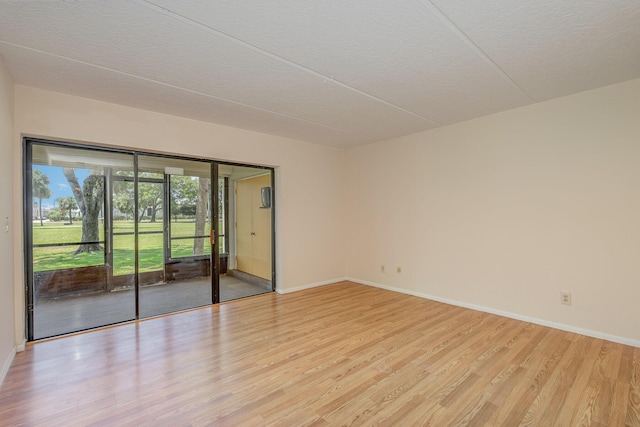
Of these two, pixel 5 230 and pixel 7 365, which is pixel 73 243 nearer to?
pixel 5 230

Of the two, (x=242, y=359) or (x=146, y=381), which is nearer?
(x=146, y=381)

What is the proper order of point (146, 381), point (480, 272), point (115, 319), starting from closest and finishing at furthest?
point (146, 381) → point (115, 319) → point (480, 272)

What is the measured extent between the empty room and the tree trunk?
0.03 m

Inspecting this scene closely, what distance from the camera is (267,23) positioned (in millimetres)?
1966

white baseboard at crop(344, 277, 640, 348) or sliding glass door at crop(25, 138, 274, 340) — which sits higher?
sliding glass door at crop(25, 138, 274, 340)

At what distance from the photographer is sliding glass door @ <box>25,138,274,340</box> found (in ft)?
10.8

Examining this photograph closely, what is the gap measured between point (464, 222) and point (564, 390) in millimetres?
2295

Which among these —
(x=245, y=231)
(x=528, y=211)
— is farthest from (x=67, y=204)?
(x=528, y=211)

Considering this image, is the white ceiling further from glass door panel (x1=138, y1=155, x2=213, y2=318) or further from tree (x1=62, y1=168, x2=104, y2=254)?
tree (x1=62, y1=168, x2=104, y2=254)

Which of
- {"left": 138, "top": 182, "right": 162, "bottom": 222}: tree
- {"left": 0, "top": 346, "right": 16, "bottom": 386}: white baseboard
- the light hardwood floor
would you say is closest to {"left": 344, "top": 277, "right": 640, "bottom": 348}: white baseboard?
the light hardwood floor

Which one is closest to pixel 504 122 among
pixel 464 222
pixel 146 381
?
pixel 464 222

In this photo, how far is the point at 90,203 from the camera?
143 inches

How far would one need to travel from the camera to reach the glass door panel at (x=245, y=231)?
4.55m

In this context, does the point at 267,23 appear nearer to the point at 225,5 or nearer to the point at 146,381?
the point at 225,5
